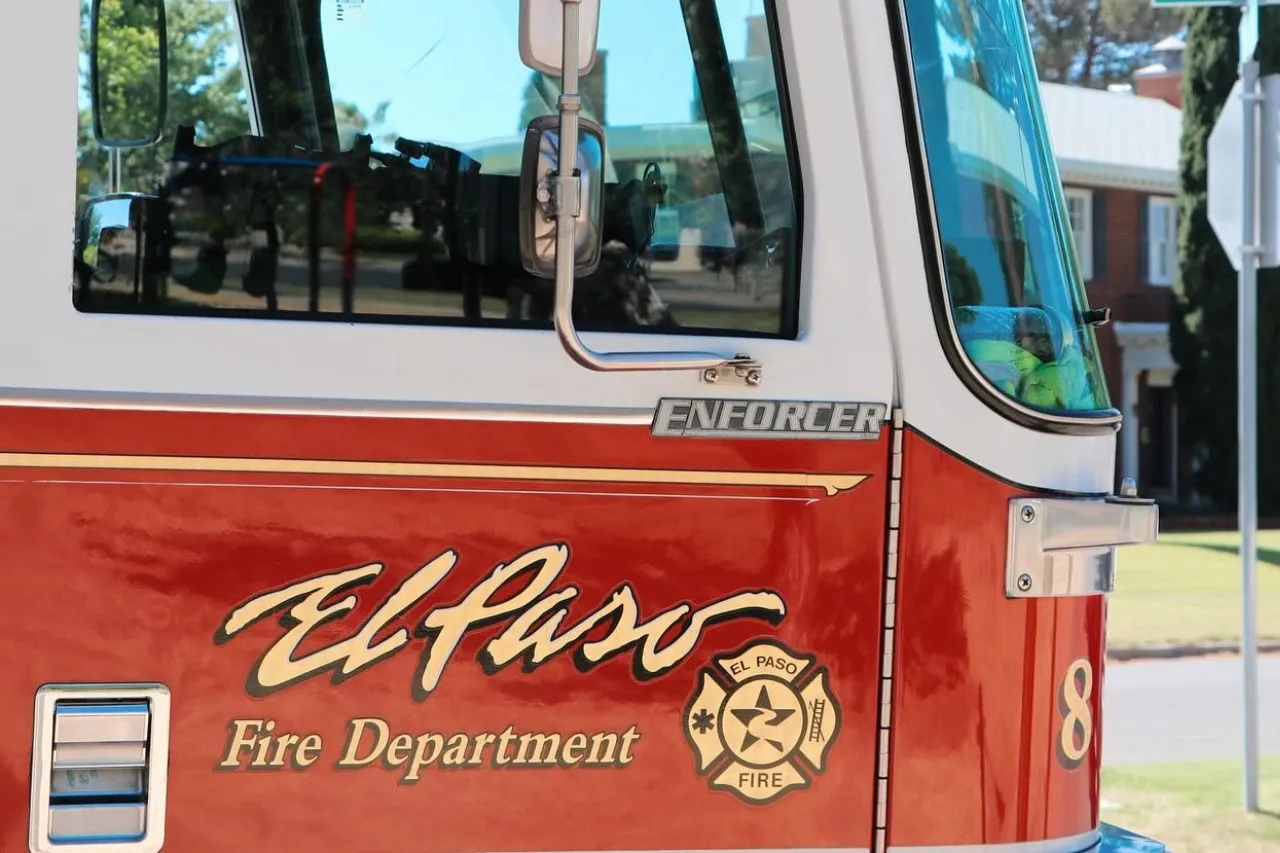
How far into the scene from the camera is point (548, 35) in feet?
6.31

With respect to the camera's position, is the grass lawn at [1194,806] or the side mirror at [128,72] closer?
the side mirror at [128,72]

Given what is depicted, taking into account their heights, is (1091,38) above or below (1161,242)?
above

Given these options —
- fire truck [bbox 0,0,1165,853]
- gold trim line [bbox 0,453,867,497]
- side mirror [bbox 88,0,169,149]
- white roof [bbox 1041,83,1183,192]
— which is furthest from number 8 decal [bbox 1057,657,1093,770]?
white roof [bbox 1041,83,1183,192]

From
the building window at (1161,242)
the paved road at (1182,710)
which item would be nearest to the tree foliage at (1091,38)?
the building window at (1161,242)

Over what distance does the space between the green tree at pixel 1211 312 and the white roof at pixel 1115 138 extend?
1.82 meters

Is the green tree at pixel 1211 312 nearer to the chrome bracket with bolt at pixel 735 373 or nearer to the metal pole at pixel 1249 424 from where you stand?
the metal pole at pixel 1249 424

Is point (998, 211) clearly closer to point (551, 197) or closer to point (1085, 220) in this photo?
point (551, 197)

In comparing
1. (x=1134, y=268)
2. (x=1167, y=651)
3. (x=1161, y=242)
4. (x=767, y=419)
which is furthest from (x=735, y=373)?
(x=1161, y=242)

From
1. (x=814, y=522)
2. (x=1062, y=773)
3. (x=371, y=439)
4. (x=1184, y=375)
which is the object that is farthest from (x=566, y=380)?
(x=1184, y=375)

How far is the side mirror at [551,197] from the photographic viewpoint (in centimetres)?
197

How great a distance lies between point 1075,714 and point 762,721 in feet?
1.73

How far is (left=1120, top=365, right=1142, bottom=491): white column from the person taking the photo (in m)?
26.6

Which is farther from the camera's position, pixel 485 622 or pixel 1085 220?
pixel 1085 220

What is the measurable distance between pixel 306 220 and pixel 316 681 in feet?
2.04
